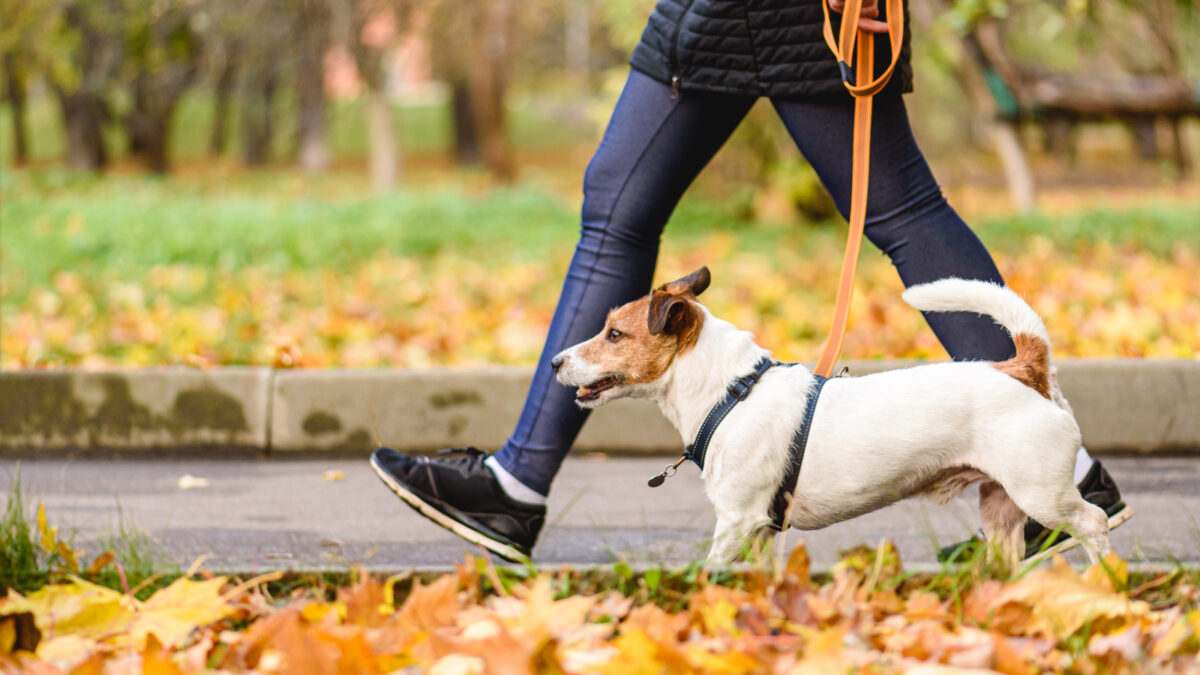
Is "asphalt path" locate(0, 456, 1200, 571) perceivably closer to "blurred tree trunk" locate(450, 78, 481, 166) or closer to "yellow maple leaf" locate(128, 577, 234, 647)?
"yellow maple leaf" locate(128, 577, 234, 647)

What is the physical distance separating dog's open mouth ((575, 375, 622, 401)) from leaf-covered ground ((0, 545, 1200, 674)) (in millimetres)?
462

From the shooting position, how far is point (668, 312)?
2.57 m

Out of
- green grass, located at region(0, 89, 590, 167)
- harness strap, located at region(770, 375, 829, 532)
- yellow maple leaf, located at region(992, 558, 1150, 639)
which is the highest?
harness strap, located at region(770, 375, 829, 532)

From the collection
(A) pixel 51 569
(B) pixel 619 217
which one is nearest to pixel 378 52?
(B) pixel 619 217

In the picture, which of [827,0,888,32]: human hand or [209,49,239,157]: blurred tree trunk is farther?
[209,49,239,157]: blurred tree trunk

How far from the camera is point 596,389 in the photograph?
2.75 m

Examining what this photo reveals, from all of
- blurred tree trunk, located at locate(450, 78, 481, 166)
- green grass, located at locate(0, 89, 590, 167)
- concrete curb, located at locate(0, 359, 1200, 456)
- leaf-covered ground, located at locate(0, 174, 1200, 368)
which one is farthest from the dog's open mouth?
green grass, located at locate(0, 89, 590, 167)

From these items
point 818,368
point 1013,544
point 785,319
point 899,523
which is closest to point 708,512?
point 899,523

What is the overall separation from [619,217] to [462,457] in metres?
0.78

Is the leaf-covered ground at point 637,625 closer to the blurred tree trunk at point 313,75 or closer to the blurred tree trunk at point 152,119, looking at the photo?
the blurred tree trunk at point 313,75

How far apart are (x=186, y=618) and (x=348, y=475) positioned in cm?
203

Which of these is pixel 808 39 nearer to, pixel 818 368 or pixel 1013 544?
pixel 818 368

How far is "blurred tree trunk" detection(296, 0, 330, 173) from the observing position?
15711 millimetres

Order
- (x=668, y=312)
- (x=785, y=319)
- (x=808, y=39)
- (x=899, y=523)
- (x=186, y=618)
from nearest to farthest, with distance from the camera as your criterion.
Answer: (x=186, y=618), (x=668, y=312), (x=808, y=39), (x=899, y=523), (x=785, y=319)
